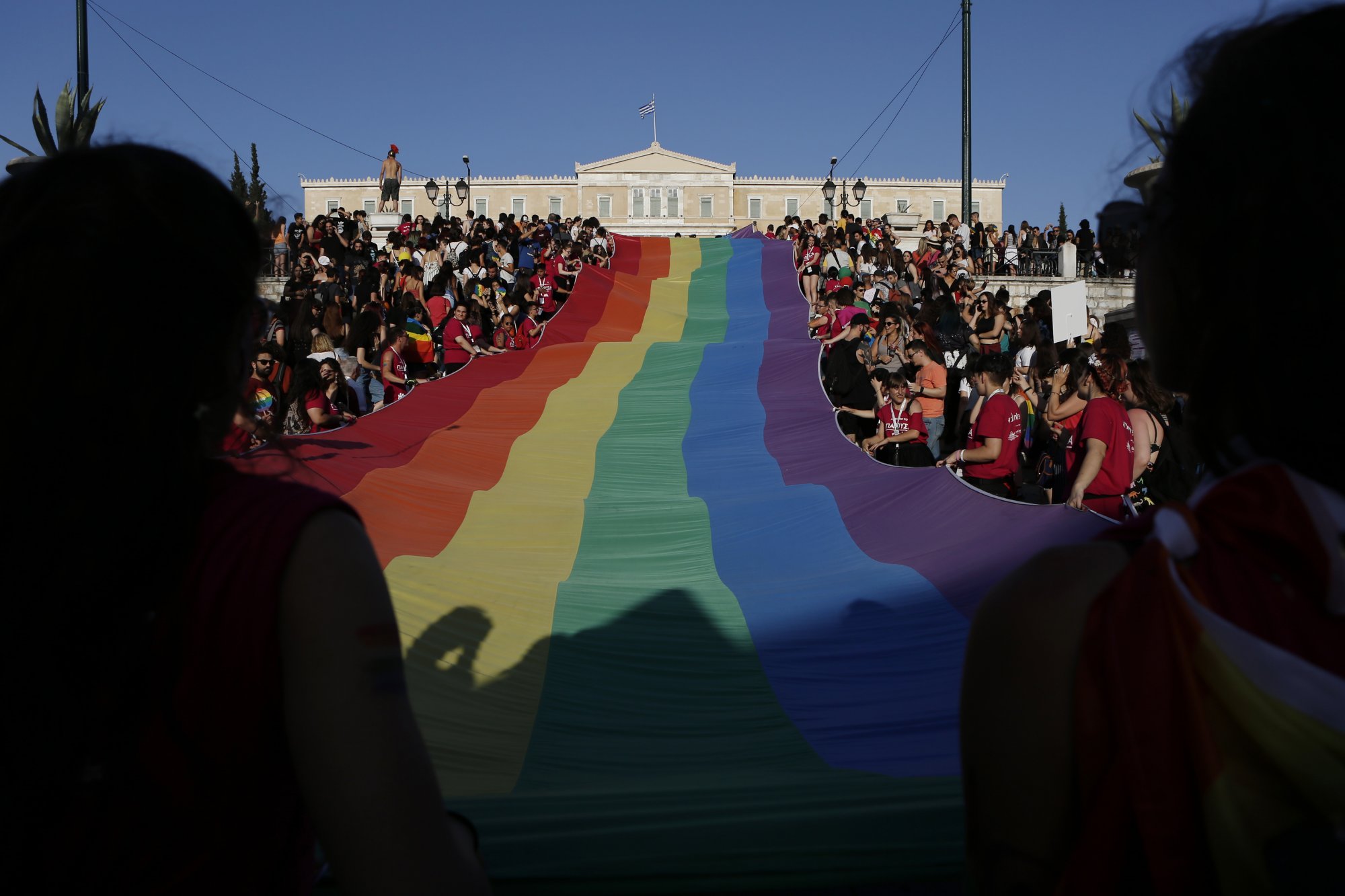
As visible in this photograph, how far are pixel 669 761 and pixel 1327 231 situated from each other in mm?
1953

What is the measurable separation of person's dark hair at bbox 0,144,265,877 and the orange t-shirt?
22.3ft

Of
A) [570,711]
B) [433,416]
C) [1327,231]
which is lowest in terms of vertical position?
[570,711]

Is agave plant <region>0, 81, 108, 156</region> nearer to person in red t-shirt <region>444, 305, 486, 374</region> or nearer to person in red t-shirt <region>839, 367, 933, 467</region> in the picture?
person in red t-shirt <region>444, 305, 486, 374</region>

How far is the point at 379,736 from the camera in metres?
0.92

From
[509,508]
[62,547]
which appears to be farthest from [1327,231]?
[509,508]

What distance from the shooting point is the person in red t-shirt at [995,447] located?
5312mm

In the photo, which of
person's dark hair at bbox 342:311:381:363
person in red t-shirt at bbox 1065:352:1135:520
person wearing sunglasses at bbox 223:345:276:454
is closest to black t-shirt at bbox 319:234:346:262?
person's dark hair at bbox 342:311:381:363

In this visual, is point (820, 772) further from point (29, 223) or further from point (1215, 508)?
point (29, 223)

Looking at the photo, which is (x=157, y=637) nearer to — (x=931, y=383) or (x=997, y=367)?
(x=997, y=367)

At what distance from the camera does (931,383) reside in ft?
24.1

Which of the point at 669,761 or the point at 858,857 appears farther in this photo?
the point at 669,761

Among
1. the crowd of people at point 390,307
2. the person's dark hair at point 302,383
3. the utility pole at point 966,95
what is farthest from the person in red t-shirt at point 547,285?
the utility pole at point 966,95

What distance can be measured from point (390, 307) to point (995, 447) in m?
8.08

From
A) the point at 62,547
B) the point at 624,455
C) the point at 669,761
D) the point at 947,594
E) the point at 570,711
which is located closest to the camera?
the point at 62,547
